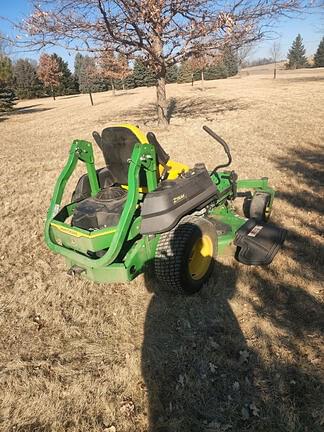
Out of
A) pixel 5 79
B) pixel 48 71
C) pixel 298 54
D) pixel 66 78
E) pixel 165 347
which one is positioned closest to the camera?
pixel 165 347

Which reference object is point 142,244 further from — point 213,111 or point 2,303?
point 213,111

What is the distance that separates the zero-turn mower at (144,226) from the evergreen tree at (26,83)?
54.4 meters

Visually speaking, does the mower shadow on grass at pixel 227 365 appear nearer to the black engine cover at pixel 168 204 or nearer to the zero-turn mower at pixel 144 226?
the zero-turn mower at pixel 144 226

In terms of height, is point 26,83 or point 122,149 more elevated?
point 122,149

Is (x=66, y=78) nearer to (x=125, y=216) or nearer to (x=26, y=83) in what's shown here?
(x=26, y=83)

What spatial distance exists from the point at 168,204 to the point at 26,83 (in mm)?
55959

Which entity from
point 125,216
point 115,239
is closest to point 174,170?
point 125,216

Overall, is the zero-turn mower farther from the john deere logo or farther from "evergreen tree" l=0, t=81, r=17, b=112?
"evergreen tree" l=0, t=81, r=17, b=112

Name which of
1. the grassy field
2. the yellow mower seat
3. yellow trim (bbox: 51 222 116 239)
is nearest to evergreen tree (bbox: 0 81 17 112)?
the grassy field

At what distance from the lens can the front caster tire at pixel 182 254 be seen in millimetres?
3072

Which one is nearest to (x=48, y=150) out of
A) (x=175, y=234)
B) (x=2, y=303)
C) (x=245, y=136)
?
(x=245, y=136)

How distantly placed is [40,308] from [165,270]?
4.64 ft

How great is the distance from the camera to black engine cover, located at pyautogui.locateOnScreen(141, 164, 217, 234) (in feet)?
9.86

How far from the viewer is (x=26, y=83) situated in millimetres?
51156
